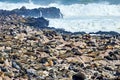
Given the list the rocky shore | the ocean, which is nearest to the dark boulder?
the ocean

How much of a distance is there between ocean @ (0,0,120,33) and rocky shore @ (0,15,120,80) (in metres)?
8.87

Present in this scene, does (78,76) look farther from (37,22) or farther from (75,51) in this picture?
(37,22)

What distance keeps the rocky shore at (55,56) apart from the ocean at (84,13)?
8.87 m

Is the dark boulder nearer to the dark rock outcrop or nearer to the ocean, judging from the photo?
the ocean

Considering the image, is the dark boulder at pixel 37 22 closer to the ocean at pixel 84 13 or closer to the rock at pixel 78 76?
the ocean at pixel 84 13

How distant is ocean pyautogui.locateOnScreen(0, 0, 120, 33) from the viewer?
4659 centimetres

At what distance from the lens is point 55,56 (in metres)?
29.4

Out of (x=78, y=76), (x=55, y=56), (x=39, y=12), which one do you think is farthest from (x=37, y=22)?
(x=78, y=76)

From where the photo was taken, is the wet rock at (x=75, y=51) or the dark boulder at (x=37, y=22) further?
the dark boulder at (x=37, y=22)

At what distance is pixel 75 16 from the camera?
57.3m

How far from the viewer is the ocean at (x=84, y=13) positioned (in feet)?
153

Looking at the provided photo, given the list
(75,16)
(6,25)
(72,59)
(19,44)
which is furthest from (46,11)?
(72,59)

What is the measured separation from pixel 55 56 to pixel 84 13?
99.5 ft

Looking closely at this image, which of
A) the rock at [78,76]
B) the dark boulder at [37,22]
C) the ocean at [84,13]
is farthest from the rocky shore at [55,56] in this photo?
the ocean at [84,13]
